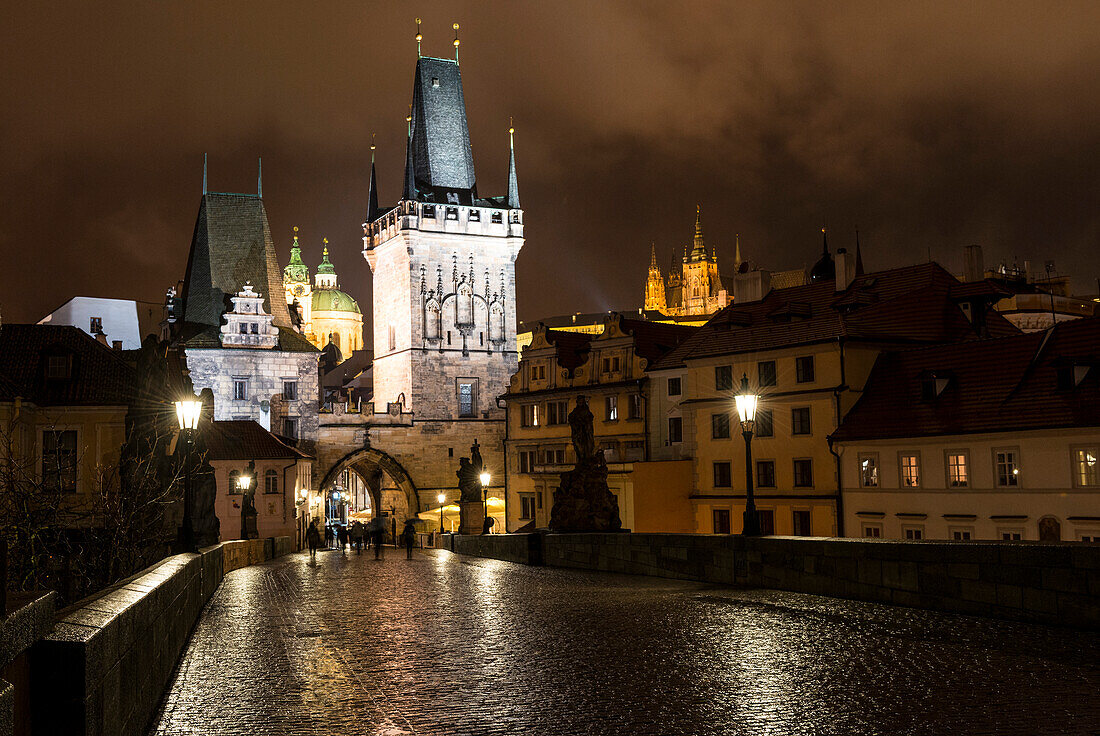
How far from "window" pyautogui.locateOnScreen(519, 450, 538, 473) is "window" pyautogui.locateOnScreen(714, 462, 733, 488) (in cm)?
1563

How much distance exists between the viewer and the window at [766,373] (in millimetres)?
38594

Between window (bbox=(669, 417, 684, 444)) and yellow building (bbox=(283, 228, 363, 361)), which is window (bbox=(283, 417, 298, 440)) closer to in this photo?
window (bbox=(669, 417, 684, 444))

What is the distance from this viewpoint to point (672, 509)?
139ft

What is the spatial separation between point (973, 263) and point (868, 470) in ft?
42.9

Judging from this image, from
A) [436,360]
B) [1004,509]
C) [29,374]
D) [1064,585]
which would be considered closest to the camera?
[1064,585]

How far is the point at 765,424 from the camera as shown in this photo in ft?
127

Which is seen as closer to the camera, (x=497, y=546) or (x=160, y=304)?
(x=497, y=546)

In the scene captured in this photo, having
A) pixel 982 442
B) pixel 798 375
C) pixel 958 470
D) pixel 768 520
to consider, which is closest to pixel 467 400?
pixel 768 520

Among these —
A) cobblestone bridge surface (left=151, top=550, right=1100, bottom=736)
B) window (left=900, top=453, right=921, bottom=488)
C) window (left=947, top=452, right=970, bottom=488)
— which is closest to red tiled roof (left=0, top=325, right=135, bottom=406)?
window (left=900, top=453, right=921, bottom=488)

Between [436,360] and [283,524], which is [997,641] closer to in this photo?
[283,524]

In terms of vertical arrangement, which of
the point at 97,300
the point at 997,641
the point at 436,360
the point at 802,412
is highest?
the point at 97,300

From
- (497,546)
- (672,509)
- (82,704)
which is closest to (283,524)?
(672,509)

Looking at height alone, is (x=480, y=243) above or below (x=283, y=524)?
above

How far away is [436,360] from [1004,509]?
44997 mm
